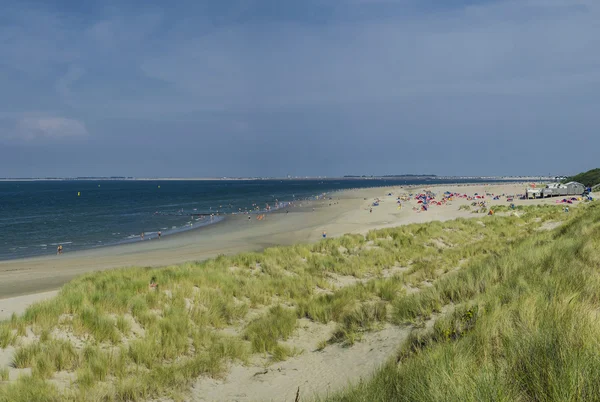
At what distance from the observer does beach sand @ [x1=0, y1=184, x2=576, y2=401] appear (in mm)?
5586

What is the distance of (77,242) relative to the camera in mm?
28828

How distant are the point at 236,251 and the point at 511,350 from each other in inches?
810

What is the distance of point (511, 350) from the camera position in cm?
360

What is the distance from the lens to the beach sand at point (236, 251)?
18.3 ft

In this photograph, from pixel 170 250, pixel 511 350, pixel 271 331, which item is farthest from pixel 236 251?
pixel 511 350

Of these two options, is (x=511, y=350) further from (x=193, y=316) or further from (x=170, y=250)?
(x=170, y=250)

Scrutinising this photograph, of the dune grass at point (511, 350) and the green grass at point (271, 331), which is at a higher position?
the dune grass at point (511, 350)

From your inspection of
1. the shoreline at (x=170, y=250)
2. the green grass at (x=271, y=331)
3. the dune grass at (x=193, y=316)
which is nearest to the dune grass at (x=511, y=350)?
the dune grass at (x=193, y=316)

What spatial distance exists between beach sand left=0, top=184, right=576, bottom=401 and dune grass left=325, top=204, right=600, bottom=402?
Result: 67 centimetres

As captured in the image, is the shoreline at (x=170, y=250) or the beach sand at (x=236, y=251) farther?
the shoreline at (x=170, y=250)

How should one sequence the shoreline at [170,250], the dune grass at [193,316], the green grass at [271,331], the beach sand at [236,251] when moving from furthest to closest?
the shoreline at [170,250], the green grass at [271,331], the dune grass at [193,316], the beach sand at [236,251]

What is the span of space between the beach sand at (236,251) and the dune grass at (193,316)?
1.06ft

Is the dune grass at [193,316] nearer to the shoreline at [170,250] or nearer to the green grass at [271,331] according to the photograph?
the green grass at [271,331]

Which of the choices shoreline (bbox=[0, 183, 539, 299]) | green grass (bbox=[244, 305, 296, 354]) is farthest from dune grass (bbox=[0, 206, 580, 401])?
shoreline (bbox=[0, 183, 539, 299])
